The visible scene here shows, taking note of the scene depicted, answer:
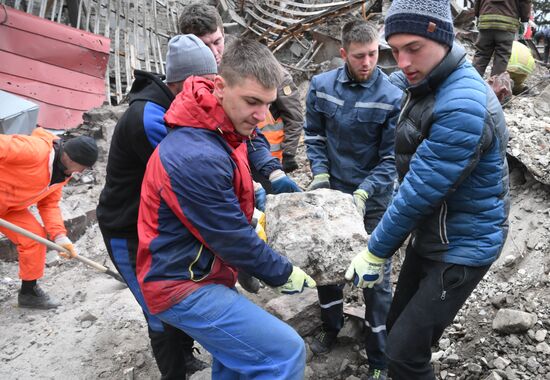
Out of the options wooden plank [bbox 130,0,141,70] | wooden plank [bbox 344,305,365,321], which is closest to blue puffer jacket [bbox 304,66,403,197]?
wooden plank [bbox 344,305,365,321]

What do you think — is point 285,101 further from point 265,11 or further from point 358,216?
point 265,11

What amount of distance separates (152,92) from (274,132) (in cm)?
196

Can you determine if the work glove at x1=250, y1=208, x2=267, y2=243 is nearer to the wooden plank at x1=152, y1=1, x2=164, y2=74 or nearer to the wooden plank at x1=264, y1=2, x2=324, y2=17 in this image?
the wooden plank at x1=152, y1=1, x2=164, y2=74

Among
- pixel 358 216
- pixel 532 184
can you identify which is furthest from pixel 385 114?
pixel 532 184

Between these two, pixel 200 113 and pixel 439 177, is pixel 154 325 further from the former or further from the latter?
pixel 439 177

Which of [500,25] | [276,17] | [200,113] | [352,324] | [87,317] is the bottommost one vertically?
[87,317]

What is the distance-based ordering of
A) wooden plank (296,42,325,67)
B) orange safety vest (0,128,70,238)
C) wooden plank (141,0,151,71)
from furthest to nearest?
wooden plank (296,42,325,67) → wooden plank (141,0,151,71) → orange safety vest (0,128,70,238)

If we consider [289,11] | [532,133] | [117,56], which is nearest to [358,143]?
[532,133]

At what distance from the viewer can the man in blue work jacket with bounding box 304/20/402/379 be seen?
2.89 m

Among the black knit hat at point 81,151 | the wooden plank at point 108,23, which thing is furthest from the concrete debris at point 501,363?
the wooden plank at point 108,23

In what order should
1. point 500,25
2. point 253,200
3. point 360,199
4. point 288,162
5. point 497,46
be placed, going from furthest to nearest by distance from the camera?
point 497,46 → point 500,25 → point 288,162 → point 360,199 → point 253,200

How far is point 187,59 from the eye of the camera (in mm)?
2377

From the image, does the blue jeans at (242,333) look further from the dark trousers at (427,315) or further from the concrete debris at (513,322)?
the concrete debris at (513,322)

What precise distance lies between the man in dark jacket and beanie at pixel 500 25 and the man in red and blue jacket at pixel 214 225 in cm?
517
